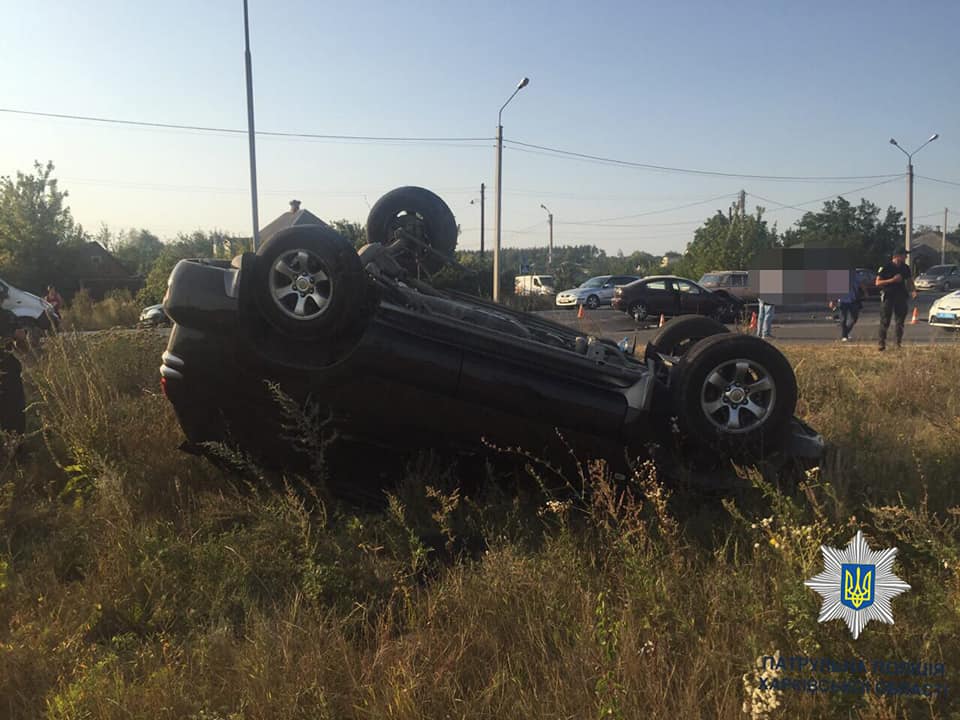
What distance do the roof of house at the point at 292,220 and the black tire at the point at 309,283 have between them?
2.18 ft

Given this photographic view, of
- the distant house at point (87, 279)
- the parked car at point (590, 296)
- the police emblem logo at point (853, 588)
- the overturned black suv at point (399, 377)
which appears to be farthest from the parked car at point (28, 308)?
the parked car at point (590, 296)

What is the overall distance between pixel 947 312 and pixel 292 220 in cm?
1517

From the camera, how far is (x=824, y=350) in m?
9.43

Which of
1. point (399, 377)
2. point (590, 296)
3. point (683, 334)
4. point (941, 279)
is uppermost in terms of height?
point (941, 279)

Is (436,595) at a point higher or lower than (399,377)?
lower

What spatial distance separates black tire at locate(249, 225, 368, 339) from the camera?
9.57 ft

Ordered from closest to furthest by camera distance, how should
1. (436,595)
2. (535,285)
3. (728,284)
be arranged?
(436,595) → (728,284) → (535,285)

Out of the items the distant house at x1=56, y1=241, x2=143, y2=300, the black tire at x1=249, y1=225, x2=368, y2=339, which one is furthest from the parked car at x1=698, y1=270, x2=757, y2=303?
the distant house at x1=56, y1=241, x2=143, y2=300

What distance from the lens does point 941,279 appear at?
1425 inches

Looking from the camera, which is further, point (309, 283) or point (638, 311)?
point (638, 311)

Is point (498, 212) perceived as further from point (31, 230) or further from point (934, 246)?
point (934, 246)

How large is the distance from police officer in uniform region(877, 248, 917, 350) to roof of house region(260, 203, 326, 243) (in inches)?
356

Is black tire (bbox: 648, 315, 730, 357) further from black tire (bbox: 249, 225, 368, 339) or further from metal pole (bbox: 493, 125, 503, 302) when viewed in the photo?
metal pole (bbox: 493, 125, 503, 302)

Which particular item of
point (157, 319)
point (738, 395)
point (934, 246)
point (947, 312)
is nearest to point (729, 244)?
point (947, 312)
